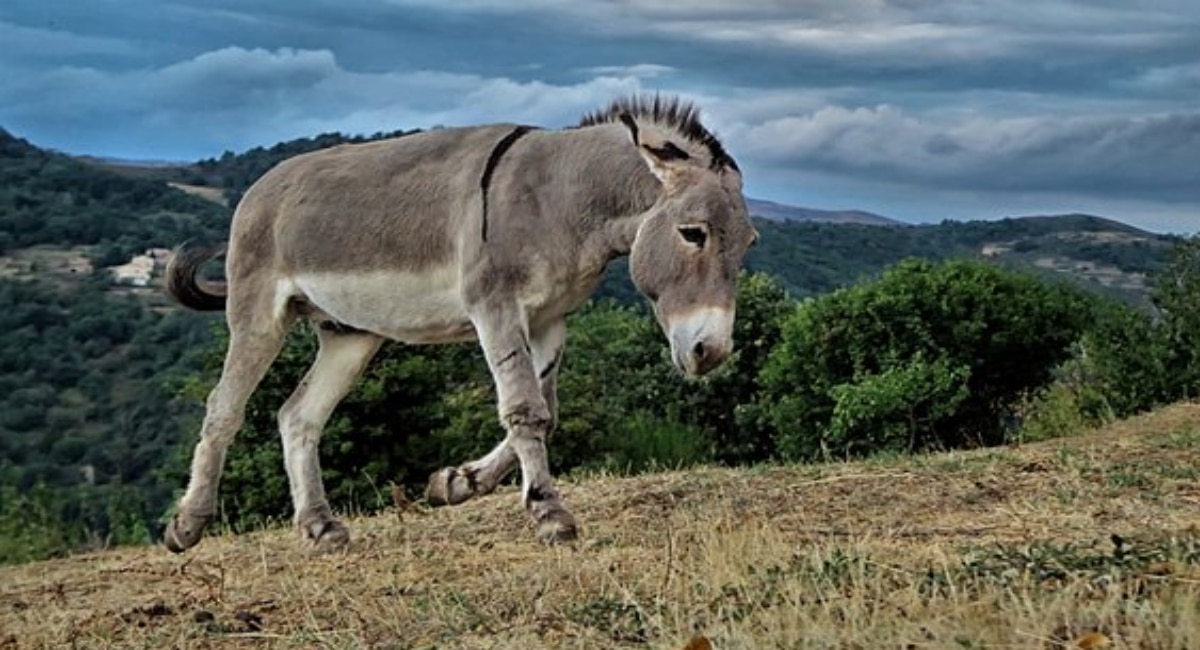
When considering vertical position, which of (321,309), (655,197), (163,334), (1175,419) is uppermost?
(655,197)

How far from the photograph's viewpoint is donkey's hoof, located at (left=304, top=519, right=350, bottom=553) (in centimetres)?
1005

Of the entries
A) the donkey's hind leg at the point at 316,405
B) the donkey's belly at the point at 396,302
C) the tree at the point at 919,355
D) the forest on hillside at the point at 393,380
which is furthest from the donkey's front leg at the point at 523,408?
the tree at the point at 919,355

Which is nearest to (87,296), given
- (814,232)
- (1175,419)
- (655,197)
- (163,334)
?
(163,334)

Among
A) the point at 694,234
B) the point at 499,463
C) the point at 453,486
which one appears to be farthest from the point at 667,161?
the point at 453,486

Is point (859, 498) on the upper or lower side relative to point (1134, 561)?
lower

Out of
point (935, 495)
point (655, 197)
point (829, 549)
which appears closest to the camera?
point (829, 549)

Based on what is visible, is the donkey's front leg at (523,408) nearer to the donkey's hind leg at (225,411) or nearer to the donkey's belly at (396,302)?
the donkey's belly at (396,302)

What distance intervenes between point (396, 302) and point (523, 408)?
126 cm

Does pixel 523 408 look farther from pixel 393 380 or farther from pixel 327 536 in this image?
pixel 393 380

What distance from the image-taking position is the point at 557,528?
877 cm

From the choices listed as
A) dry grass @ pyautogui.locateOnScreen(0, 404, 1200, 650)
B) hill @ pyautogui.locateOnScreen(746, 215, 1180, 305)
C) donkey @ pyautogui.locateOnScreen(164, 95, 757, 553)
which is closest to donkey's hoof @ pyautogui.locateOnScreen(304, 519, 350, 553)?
donkey @ pyautogui.locateOnScreen(164, 95, 757, 553)

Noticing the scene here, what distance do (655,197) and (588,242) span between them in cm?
45

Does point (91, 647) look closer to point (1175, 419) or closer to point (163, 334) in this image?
point (1175, 419)

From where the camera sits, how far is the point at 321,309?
1038cm
